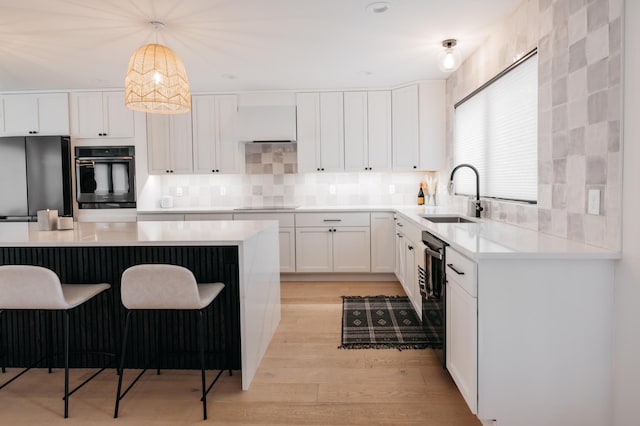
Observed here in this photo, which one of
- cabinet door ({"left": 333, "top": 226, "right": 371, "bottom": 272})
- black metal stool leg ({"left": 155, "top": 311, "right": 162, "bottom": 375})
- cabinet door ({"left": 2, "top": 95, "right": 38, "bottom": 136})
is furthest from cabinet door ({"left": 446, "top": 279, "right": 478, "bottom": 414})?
cabinet door ({"left": 2, "top": 95, "right": 38, "bottom": 136})

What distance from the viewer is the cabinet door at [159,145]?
529 cm

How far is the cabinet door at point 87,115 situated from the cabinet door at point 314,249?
272cm

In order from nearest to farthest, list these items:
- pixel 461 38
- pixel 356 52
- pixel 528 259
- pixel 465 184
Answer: pixel 528 259 → pixel 461 38 → pixel 356 52 → pixel 465 184

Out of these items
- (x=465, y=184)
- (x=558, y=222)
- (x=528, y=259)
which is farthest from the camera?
(x=465, y=184)

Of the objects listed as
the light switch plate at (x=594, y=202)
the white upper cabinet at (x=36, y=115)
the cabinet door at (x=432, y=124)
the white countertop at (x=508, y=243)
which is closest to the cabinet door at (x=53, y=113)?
the white upper cabinet at (x=36, y=115)

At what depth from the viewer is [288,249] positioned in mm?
5074

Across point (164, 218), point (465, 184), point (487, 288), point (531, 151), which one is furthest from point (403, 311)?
point (164, 218)

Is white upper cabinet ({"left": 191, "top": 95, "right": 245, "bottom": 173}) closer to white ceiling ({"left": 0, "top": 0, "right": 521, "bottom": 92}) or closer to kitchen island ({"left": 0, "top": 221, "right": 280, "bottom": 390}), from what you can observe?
white ceiling ({"left": 0, "top": 0, "right": 521, "bottom": 92})

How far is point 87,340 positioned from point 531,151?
3.16 meters

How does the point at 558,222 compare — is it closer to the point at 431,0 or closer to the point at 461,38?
the point at 431,0

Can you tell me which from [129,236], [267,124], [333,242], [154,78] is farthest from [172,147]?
[129,236]

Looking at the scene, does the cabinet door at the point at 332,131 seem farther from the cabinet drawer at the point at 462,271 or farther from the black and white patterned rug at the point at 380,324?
the cabinet drawer at the point at 462,271

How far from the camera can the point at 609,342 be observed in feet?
6.20

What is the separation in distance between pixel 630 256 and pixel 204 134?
4594 millimetres
